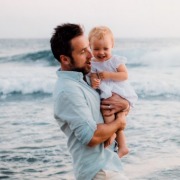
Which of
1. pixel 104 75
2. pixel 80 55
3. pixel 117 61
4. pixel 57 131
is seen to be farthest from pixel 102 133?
pixel 57 131

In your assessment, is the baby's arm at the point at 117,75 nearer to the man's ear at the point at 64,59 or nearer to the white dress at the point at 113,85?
the white dress at the point at 113,85

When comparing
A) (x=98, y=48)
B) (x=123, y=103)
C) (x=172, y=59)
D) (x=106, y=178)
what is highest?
(x=98, y=48)

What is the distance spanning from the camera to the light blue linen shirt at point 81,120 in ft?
7.92

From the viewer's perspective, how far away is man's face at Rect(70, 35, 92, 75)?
8.20 feet

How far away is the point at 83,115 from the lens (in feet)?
7.89

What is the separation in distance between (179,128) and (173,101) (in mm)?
3572

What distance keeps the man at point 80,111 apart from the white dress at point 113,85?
172 mm

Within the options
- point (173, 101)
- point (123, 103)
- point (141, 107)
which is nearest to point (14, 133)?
point (141, 107)

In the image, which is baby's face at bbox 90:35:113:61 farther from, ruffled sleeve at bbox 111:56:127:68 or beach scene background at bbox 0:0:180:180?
beach scene background at bbox 0:0:180:180

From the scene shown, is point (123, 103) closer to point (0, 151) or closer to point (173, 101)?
point (0, 151)

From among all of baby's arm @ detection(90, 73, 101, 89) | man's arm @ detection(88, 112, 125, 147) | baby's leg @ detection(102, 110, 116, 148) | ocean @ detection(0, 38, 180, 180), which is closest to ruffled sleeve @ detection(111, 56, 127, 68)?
baby's arm @ detection(90, 73, 101, 89)

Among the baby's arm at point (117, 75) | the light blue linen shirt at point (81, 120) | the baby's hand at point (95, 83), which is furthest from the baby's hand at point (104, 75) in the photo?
the light blue linen shirt at point (81, 120)

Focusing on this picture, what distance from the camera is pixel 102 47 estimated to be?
3.00 metres

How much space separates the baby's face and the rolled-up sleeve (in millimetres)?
621
